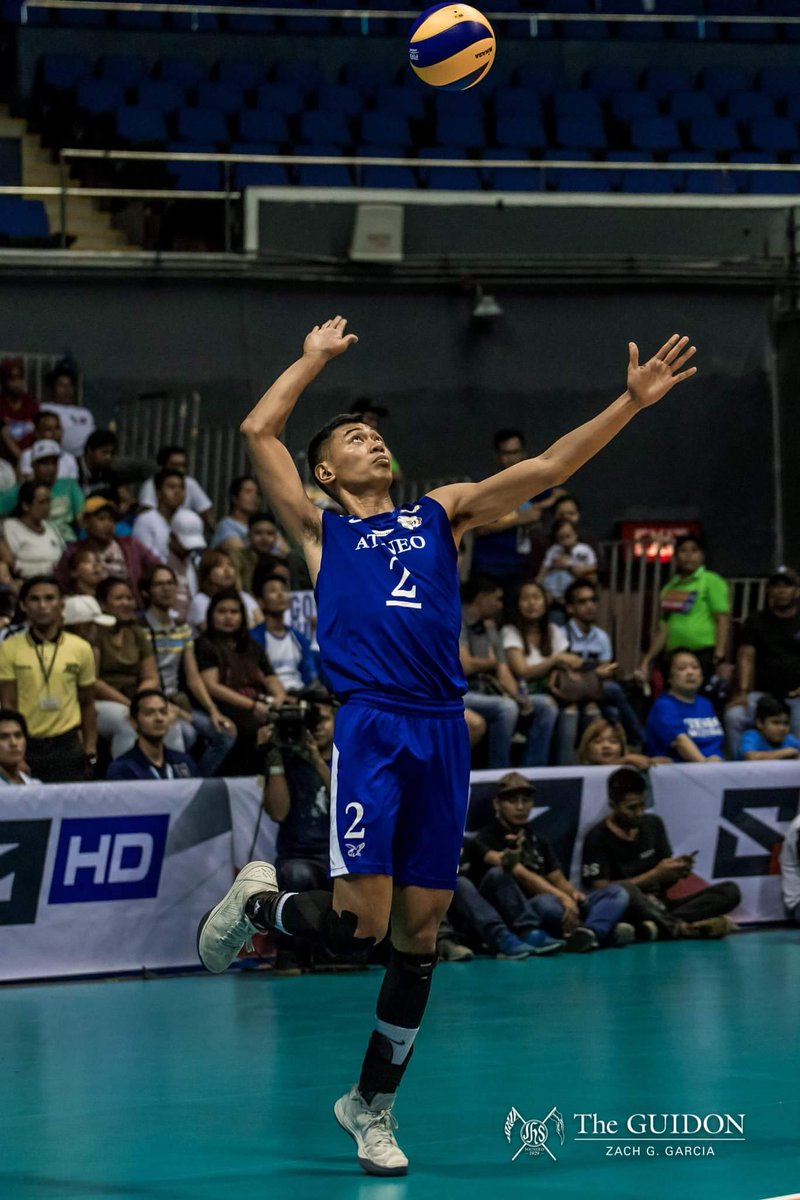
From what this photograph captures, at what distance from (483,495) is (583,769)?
606 centimetres

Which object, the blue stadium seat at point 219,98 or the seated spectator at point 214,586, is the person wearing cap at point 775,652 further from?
the blue stadium seat at point 219,98

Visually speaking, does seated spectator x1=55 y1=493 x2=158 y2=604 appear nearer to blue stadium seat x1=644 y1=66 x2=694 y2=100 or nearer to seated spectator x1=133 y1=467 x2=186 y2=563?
seated spectator x1=133 y1=467 x2=186 y2=563

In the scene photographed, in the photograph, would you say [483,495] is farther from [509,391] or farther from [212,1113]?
[509,391]

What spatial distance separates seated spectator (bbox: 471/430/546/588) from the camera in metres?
15.3

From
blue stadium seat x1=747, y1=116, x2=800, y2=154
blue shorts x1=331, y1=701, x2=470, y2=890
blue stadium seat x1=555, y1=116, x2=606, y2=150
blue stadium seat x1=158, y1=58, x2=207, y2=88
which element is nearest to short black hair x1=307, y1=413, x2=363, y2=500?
blue shorts x1=331, y1=701, x2=470, y2=890

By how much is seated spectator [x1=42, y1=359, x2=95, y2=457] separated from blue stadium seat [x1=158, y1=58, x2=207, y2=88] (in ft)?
18.5

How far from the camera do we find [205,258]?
17297 mm

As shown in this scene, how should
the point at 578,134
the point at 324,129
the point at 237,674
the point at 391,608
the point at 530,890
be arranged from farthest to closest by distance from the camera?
1. the point at 578,134
2. the point at 324,129
3. the point at 237,674
4. the point at 530,890
5. the point at 391,608

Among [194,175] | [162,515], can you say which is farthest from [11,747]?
[194,175]

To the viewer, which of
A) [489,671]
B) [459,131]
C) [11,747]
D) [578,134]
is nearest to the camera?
[11,747]

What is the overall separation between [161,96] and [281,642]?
8.79m

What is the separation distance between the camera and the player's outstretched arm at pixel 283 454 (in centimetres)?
664

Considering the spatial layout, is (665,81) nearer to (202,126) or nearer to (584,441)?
(202,126)

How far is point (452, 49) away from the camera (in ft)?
29.8
